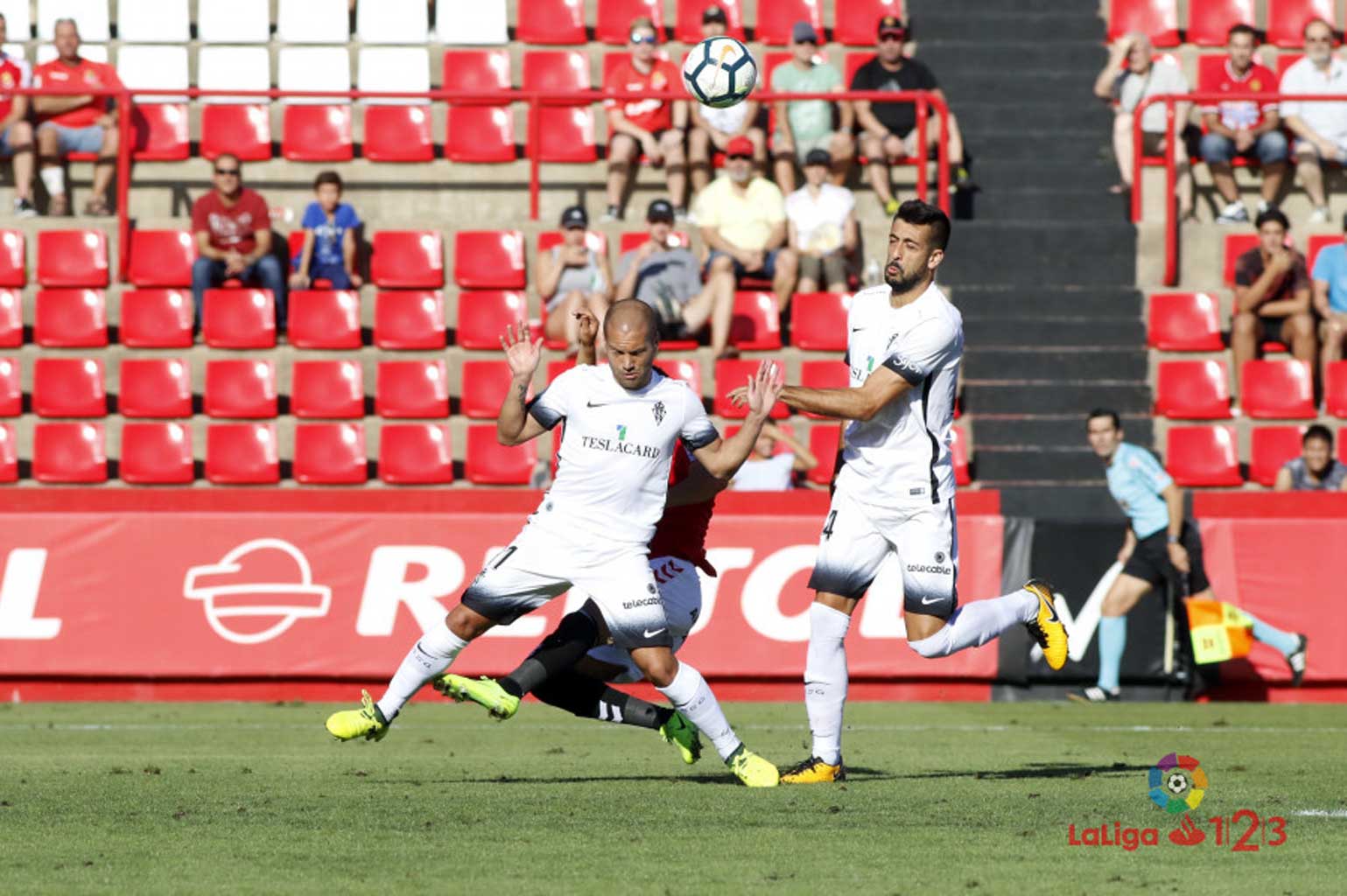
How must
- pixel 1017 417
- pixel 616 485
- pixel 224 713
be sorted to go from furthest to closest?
pixel 1017 417 → pixel 224 713 → pixel 616 485

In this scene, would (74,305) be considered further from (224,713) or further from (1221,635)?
(1221,635)

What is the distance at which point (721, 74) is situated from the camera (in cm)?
1323

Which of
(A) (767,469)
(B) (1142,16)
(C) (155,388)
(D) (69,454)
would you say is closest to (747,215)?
(A) (767,469)

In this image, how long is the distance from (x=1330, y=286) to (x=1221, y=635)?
4.85 meters

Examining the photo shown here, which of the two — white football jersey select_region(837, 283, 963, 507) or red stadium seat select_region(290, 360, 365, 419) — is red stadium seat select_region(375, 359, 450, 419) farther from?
white football jersey select_region(837, 283, 963, 507)

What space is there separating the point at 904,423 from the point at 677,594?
1.26 m

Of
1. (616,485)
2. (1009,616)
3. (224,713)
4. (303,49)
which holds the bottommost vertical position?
(224,713)

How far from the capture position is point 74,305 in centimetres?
1802

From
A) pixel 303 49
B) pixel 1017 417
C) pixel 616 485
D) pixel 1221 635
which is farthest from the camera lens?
pixel 303 49

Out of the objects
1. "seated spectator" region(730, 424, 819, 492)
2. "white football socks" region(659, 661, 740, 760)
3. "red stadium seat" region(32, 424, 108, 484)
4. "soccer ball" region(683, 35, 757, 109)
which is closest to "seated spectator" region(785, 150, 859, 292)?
"seated spectator" region(730, 424, 819, 492)

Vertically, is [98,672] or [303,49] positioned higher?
[303,49]

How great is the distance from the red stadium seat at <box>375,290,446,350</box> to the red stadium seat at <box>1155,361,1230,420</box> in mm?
5978

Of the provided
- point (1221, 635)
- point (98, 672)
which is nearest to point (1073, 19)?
point (1221, 635)

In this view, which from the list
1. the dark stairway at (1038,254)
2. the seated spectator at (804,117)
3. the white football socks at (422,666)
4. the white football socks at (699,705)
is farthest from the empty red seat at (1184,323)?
the white football socks at (422,666)
